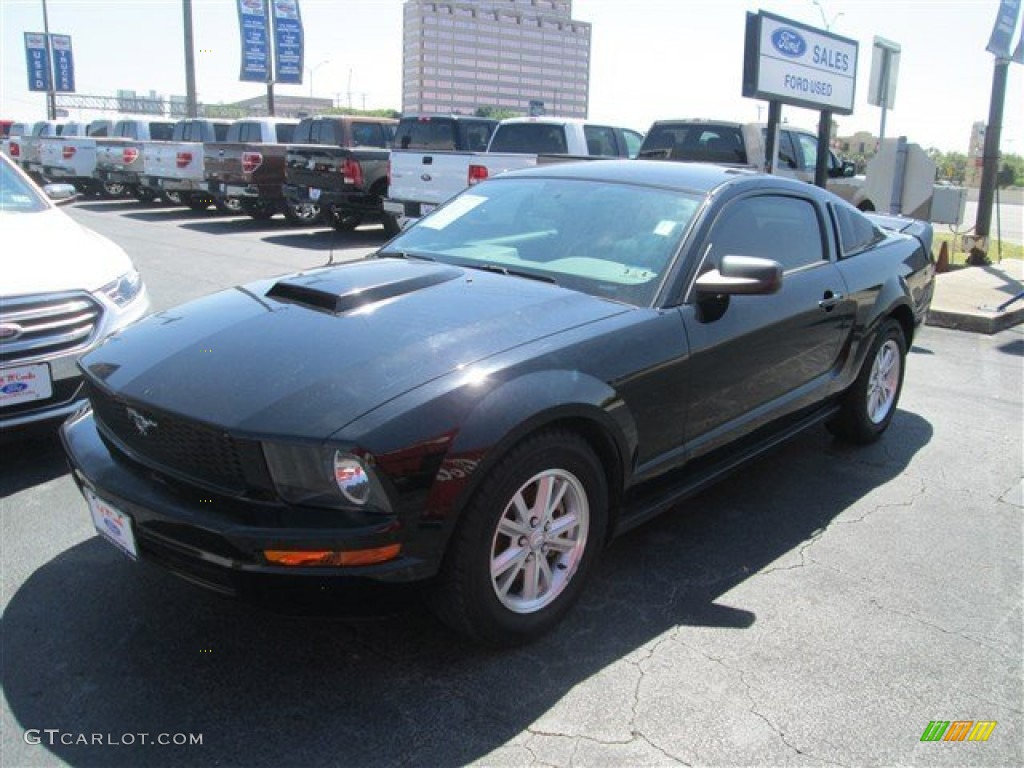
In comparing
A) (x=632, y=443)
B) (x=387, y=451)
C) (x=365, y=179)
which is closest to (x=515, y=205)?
(x=632, y=443)

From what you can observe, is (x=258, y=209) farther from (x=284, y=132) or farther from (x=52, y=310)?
(x=52, y=310)

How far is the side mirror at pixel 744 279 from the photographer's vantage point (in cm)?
325

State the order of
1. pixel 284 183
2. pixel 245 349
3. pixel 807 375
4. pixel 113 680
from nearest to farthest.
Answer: pixel 113 680, pixel 245 349, pixel 807 375, pixel 284 183

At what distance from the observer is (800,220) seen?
14.4 feet

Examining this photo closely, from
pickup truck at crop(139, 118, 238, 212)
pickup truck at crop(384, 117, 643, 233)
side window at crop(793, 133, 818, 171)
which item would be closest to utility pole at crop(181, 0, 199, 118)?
pickup truck at crop(139, 118, 238, 212)

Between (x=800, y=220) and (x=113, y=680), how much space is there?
3.70 m

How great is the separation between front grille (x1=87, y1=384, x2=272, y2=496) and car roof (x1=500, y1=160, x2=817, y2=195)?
89.9 inches

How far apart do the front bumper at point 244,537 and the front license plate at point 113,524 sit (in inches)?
1.6

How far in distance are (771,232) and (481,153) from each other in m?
8.25

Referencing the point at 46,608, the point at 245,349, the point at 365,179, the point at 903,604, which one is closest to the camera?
the point at 245,349

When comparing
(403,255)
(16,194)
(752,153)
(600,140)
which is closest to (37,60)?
(600,140)

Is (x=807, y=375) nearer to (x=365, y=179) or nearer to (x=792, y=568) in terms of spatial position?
(x=792, y=568)

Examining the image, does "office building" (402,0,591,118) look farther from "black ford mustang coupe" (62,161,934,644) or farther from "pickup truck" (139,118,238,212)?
"black ford mustang coupe" (62,161,934,644)

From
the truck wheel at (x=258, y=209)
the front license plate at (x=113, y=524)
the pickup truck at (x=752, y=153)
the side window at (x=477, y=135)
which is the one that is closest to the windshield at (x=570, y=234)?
the front license plate at (x=113, y=524)
